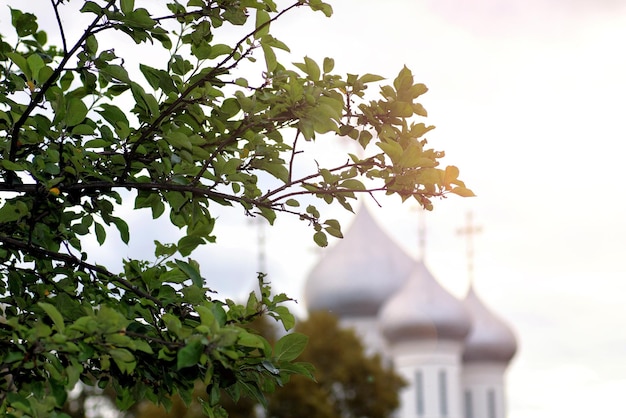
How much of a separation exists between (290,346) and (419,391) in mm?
44424

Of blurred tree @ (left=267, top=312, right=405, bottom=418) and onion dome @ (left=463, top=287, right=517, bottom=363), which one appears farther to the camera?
onion dome @ (left=463, top=287, right=517, bottom=363)

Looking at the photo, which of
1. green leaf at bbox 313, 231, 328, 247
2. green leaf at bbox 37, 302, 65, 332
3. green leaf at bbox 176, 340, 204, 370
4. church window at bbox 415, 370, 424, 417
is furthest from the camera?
church window at bbox 415, 370, 424, 417

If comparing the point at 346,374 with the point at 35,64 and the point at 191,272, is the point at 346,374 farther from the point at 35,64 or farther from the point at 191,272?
the point at 35,64

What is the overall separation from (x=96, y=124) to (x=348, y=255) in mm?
43222

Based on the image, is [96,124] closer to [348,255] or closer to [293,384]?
[293,384]

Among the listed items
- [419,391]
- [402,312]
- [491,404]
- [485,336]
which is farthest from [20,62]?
[491,404]

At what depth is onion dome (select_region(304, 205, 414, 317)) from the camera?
46.8m

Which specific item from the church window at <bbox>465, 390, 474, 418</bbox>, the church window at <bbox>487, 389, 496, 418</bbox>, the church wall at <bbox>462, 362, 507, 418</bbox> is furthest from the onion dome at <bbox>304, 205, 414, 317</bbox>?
the church window at <bbox>487, 389, 496, 418</bbox>

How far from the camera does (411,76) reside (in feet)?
12.7

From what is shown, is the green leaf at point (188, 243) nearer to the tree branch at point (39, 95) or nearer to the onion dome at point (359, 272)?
the tree branch at point (39, 95)

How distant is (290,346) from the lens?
11.5 ft

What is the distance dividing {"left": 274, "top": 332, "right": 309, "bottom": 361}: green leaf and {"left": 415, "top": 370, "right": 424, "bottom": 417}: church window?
146 feet

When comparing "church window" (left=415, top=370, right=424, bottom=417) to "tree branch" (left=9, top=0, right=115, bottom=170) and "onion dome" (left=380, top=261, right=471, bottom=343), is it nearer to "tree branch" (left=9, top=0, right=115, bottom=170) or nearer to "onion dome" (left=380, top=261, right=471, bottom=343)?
"onion dome" (left=380, top=261, right=471, bottom=343)

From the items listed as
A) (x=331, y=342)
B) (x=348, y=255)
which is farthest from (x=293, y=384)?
(x=348, y=255)
